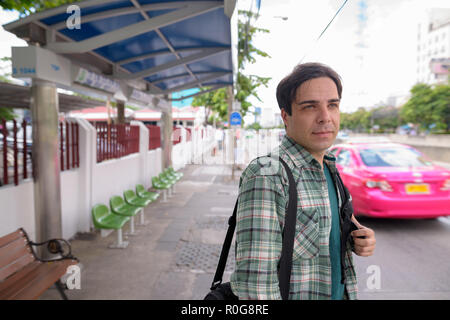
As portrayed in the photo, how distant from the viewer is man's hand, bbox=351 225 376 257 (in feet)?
3.93

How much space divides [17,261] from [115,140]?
443 centimetres

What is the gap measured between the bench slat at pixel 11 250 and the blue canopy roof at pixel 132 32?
2228mm

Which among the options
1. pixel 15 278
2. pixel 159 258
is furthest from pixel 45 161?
pixel 159 258

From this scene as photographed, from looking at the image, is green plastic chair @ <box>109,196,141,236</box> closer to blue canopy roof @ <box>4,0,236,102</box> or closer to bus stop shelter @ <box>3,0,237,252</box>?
bus stop shelter @ <box>3,0,237,252</box>

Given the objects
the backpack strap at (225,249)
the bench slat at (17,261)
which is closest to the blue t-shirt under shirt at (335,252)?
the backpack strap at (225,249)

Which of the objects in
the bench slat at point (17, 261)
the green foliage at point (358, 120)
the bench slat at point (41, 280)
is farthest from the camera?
the green foliage at point (358, 120)

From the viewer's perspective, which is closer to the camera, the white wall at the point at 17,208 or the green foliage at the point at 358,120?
the white wall at the point at 17,208

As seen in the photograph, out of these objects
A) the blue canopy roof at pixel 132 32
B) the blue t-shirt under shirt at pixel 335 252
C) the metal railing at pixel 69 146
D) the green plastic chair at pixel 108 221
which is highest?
the blue canopy roof at pixel 132 32

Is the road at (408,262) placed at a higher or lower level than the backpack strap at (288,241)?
lower

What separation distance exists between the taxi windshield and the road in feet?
3.34

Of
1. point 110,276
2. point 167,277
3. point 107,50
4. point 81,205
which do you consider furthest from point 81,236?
point 107,50

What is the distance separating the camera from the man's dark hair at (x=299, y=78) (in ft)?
3.68

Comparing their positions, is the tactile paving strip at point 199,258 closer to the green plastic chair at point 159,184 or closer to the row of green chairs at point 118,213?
the row of green chairs at point 118,213

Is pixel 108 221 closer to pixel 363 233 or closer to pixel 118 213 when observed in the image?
pixel 118 213
